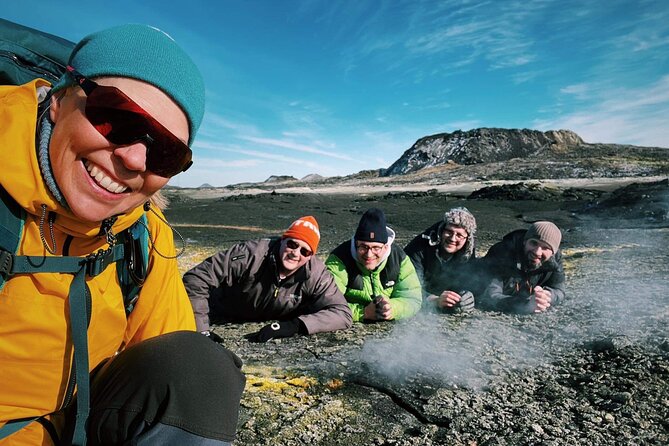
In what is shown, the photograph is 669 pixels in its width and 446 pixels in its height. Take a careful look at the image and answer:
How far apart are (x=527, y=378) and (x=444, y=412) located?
0.67 meters

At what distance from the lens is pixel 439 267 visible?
4785mm

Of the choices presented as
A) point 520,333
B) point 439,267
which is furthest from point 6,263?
point 439,267

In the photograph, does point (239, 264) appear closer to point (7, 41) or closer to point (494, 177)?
point (7, 41)

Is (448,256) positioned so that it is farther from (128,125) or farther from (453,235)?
(128,125)

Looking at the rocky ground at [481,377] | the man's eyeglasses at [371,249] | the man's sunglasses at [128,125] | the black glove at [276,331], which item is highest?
the man's sunglasses at [128,125]

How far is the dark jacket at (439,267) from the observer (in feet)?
15.4

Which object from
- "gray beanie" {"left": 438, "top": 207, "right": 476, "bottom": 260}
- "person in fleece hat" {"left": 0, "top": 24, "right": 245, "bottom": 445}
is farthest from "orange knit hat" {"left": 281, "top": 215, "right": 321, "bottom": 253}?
"person in fleece hat" {"left": 0, "top": 24, "right": 245, "bottom": 445}

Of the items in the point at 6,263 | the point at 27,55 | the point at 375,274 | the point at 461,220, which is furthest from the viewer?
the point at 461,220

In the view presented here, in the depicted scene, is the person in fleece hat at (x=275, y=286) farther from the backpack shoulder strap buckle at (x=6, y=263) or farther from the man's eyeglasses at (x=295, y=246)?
the backpack shoulder strap buckle at (x=6, y=263)

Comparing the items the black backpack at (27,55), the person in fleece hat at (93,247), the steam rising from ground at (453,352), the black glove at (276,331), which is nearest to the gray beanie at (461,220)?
the steam rising from ground at (453,352)

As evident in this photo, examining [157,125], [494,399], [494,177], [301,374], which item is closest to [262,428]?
[301,374]

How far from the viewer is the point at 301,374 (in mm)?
2602

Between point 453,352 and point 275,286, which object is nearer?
point 453,352

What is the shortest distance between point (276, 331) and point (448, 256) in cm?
223
